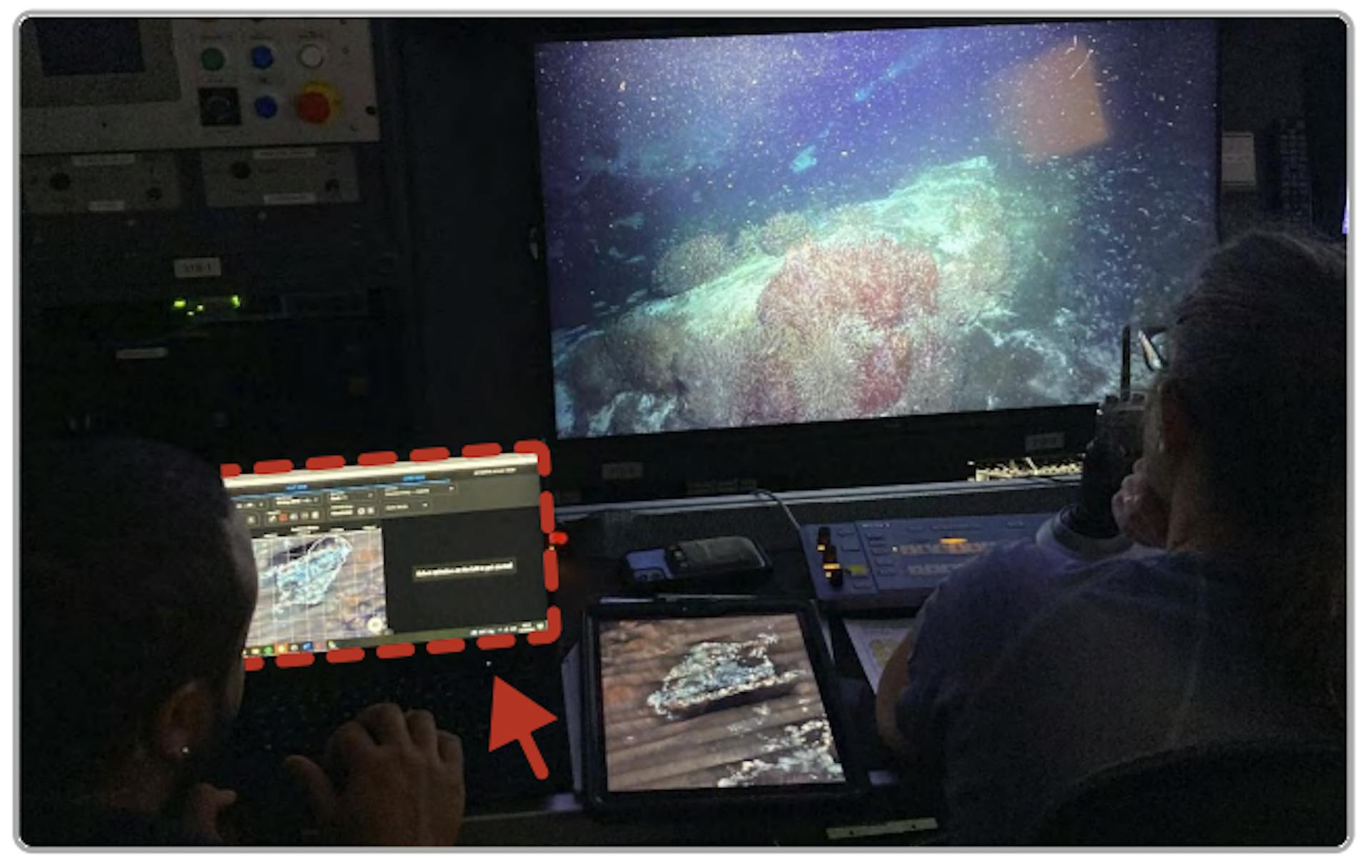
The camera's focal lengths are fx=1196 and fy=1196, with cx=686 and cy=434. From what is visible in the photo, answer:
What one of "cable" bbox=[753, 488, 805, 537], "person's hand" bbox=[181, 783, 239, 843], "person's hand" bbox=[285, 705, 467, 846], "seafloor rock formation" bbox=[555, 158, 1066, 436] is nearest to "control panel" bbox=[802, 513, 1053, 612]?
"cable" bbox=[753, 488, 805, 537]

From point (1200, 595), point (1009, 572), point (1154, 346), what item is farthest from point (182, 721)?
point (1154, 346)

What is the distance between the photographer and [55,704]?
1.02 meters

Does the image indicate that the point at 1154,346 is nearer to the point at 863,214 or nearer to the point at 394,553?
the point at 863,214

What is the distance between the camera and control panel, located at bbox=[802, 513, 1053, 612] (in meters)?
1.34

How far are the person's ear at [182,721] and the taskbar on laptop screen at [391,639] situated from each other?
21 centimetres

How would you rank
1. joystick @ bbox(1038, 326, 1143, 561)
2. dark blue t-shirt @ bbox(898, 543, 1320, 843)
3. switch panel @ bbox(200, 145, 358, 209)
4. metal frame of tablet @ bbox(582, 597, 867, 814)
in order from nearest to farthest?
dark blue t-shirt @ bbox(898, 543, 1320, 843) < metal frame of tablet @ bbox(582, 597, 867, 814) < joystick @ bbox(1038, 326, 1143, 561) < switch panel @ bbox(200, 145, 358, 209)

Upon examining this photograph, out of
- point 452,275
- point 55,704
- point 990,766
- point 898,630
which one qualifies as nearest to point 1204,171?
point 898,630

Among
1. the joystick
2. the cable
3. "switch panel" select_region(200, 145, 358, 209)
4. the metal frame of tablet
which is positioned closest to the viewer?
the metal frame of tablet

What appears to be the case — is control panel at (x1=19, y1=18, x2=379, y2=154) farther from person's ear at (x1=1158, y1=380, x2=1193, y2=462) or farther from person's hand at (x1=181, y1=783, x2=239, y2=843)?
person's ear at (x1=1158, y1=380, x2=1193, y2=462)

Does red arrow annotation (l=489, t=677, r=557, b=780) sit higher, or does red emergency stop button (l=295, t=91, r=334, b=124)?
red emergency stop button (l=295, t=91, r=334, b=124)

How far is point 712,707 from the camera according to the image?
1132 mm

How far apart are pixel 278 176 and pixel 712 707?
0.73 m

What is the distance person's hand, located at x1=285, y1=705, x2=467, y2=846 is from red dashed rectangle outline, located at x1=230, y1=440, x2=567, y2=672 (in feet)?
0.35

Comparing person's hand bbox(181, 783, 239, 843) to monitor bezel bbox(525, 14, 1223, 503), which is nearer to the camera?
person's hand bbox(181, 783, 239, 843)
